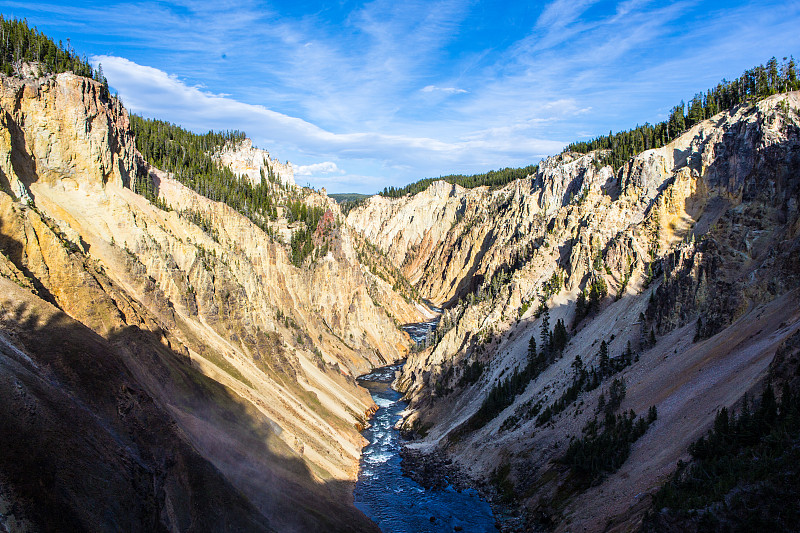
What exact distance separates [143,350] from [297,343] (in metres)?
40.8

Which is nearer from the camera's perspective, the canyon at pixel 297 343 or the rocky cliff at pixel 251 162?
the canyon at pixel 297 343

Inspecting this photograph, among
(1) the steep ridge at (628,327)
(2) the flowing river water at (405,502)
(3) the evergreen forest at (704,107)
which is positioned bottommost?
(2) the flowing river water at (405,502)

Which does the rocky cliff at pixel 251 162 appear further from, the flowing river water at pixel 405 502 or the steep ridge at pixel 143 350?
the flowing river water at pixel 405 502

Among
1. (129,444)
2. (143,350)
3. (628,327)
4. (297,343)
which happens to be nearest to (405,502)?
(143,350)

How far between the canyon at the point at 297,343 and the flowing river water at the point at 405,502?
69.2 inches

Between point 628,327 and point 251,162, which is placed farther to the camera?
point 251,162

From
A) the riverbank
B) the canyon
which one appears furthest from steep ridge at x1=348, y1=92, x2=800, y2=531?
the riverbank

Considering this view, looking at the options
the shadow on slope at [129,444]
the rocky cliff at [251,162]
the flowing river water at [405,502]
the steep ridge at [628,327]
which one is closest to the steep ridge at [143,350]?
the shadow on slope at [129,444]

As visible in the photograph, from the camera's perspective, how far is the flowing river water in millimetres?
36375

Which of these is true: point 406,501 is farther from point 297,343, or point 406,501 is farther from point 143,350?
point 297,343

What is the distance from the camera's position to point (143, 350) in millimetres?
30250

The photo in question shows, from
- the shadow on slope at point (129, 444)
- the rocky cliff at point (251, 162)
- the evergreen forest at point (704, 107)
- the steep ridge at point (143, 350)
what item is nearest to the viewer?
the shadow on slope at point (129, 444)

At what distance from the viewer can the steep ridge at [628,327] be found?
91.7 feet

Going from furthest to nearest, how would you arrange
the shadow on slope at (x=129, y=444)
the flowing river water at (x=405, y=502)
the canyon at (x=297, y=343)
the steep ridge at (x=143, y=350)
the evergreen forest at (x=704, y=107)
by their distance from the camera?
the evergreen forest at (x=704, y=107), the flowing river water at (x=405, y=502), the canyon at (x=297, y=343), the steep ridge at (x=143, y=350), the shadow on slope at (x=129, y=444)
